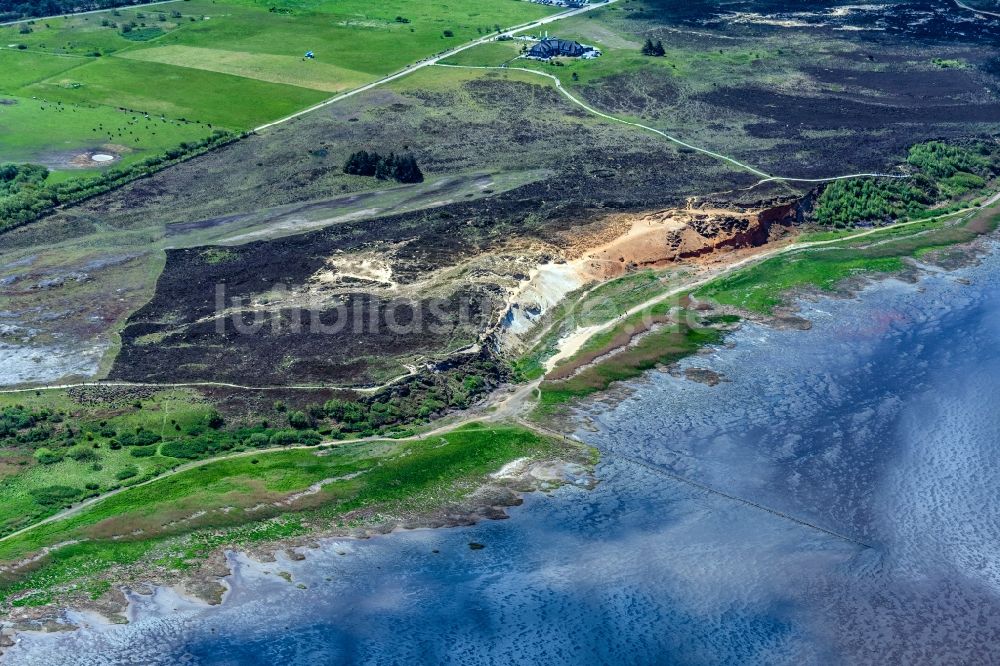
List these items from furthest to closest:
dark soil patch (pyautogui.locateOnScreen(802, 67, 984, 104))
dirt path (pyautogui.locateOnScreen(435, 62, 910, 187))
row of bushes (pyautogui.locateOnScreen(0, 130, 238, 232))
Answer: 1. dark soil patch (pyautogui.locateOnScreen(802, 67, 984, 104))
2. dirt path (pyautogui.locateOnScreen(435, 62, 910, 187))
3. row of bushes (pyautogui.locateOnScreen(0, 130, 238, 232))

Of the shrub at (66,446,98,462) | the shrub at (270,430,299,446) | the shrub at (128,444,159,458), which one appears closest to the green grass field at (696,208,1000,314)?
the shrub at (270,430,299,446)

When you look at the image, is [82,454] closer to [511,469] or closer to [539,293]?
[511,469]

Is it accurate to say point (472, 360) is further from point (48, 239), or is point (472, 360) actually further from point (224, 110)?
point (224, 110)

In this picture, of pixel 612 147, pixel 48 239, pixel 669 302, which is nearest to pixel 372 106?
pixel 612 147

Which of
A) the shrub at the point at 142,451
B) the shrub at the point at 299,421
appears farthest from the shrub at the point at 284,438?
the shrub at the point at 142,451

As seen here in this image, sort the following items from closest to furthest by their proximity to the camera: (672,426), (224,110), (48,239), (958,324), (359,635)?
(359,635), (672,426), (958,324), (48,239), (224,110)

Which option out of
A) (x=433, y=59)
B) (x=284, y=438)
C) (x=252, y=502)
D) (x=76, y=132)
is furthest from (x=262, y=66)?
(x=252, y=502)

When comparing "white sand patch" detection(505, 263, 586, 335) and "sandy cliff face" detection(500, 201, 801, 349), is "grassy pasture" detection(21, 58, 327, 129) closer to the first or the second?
"sandy cliff face" detection(500, 201, 801, 349)
